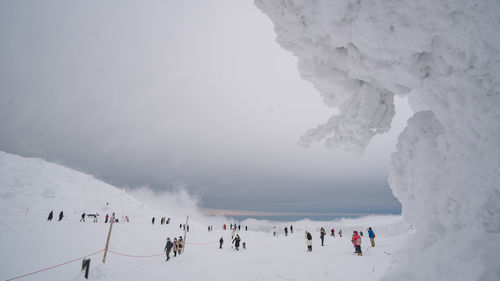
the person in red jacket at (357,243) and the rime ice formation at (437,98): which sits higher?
the rime ice formation at (437,98)

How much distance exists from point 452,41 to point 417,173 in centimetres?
334

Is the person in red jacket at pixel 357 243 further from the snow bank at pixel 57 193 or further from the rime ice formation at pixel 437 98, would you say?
the snow bank at pixel 57 193

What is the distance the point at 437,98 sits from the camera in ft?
16.6

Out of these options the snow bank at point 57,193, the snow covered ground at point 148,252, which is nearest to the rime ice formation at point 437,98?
the snow covered ground at point 148,252

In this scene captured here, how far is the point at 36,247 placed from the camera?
19.8 m

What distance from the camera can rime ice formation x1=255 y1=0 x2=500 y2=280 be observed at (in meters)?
3.97

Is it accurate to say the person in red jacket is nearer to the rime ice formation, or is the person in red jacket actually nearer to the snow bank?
the rime ice formation

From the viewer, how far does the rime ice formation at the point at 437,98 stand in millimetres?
3973

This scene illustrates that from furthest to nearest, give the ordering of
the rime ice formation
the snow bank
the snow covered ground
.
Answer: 1. the snow bank
2. the snow covered ground
3. the rime ice formation

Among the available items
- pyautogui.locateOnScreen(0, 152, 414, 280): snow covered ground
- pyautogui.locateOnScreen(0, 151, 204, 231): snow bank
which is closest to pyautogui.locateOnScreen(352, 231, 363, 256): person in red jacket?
pyautogui.locateOnScreen(0, 152, 414, 280): snow covered ground

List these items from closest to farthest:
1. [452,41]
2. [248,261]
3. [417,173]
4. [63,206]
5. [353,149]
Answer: [452,41]
[417,173]
[353,149]
[248,261]
[63,206]

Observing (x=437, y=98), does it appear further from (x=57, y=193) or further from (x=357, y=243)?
(x=57, y=193)

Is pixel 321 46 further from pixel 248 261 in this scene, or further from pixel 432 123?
pixel 248 261

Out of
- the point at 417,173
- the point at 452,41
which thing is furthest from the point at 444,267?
the point at 452,41
